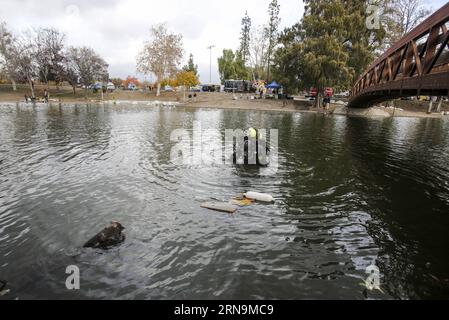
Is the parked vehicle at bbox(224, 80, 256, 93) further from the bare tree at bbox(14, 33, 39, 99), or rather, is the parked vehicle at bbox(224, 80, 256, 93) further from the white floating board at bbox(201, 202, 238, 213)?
the white floating board at bbox(201, 202, 238, 213)

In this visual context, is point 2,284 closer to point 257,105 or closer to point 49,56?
point 257,105

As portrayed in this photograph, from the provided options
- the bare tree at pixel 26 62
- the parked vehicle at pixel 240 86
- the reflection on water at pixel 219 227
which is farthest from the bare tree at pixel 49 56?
the reflection on water at pixel 219 227

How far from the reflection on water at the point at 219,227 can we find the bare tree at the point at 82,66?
7473 cm

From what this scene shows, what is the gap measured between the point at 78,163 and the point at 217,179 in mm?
8907

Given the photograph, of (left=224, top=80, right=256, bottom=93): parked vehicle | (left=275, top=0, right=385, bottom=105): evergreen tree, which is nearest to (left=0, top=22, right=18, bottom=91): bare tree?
(left=224, top=80, right=256, bottom=93): parked vehicle

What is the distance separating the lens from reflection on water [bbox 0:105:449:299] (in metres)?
7.98

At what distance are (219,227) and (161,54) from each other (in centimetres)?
8009

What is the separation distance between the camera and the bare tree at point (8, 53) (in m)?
80.8

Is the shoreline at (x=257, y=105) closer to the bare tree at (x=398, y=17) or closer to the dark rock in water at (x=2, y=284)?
the bare tree at (x=398, y=17)

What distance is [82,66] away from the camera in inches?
3477

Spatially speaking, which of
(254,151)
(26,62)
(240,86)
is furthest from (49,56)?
(254,151)

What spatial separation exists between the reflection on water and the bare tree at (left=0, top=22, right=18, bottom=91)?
77083 mm
